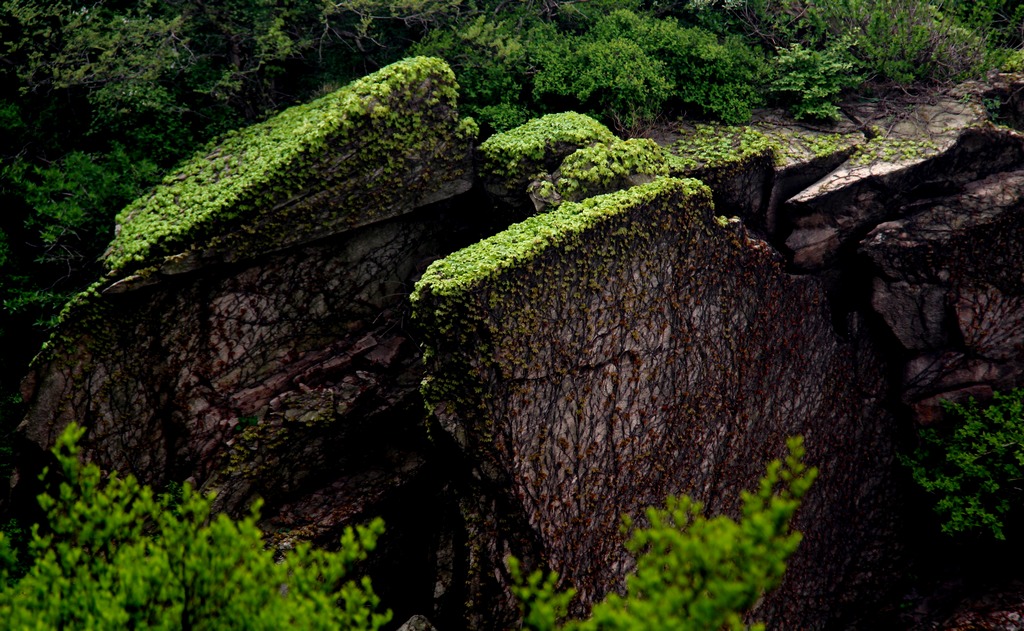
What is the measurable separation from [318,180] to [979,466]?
13.6 meters

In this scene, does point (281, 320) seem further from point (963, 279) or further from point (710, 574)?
point (963, 279)

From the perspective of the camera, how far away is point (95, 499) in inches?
276

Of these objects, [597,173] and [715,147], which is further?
[715,147]

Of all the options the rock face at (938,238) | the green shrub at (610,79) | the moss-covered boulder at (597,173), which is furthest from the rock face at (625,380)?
the green shrub at (610,79)

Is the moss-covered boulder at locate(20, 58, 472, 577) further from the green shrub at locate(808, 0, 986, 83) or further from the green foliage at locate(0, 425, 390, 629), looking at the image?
the green shrub at locate(808, 0, 986, 83)

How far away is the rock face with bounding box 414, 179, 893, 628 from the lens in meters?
10.0

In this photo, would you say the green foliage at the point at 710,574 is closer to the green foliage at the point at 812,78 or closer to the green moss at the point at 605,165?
the green moss at the point at 605,165

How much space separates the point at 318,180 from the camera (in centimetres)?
1174

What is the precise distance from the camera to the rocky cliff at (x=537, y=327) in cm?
1035

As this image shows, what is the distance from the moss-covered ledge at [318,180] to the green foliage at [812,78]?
724 centimetres

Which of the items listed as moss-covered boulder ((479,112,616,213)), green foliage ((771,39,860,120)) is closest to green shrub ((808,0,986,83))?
green foliage ((771,39,860,120))

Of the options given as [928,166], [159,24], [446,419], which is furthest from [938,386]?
[159,24]

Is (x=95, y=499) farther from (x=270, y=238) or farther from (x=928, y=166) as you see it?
(x=928, y=166)

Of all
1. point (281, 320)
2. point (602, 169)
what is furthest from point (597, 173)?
point (281, 320)
